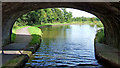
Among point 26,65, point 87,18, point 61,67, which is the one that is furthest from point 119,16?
point 87,18

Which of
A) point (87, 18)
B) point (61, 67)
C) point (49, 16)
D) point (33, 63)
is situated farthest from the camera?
point (87, 18)

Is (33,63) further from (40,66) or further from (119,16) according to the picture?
(119,16)

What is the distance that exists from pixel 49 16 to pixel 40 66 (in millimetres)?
46955

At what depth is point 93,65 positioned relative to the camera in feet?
26.9

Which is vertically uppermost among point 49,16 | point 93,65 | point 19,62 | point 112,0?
point 49,16

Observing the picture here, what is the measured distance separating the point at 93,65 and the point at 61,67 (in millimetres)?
1893

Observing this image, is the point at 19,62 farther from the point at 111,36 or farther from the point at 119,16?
the point at 111,36

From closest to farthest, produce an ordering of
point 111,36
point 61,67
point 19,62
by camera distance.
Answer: point 19,62
point 61,67
point 111,36

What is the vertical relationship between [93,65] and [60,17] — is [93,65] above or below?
below

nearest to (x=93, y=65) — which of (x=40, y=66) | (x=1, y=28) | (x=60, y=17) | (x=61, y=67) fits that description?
(x=61, y=67)

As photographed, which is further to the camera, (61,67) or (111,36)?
(111,36)

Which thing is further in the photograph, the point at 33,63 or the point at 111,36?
the point at 111,36

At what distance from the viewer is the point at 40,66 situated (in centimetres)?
783

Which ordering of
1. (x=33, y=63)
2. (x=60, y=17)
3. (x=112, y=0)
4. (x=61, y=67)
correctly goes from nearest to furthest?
1. (x=112, y=0)
2. (x=61, y=67)
3. (x=33, y=63)
4. (x=60, y=17)
